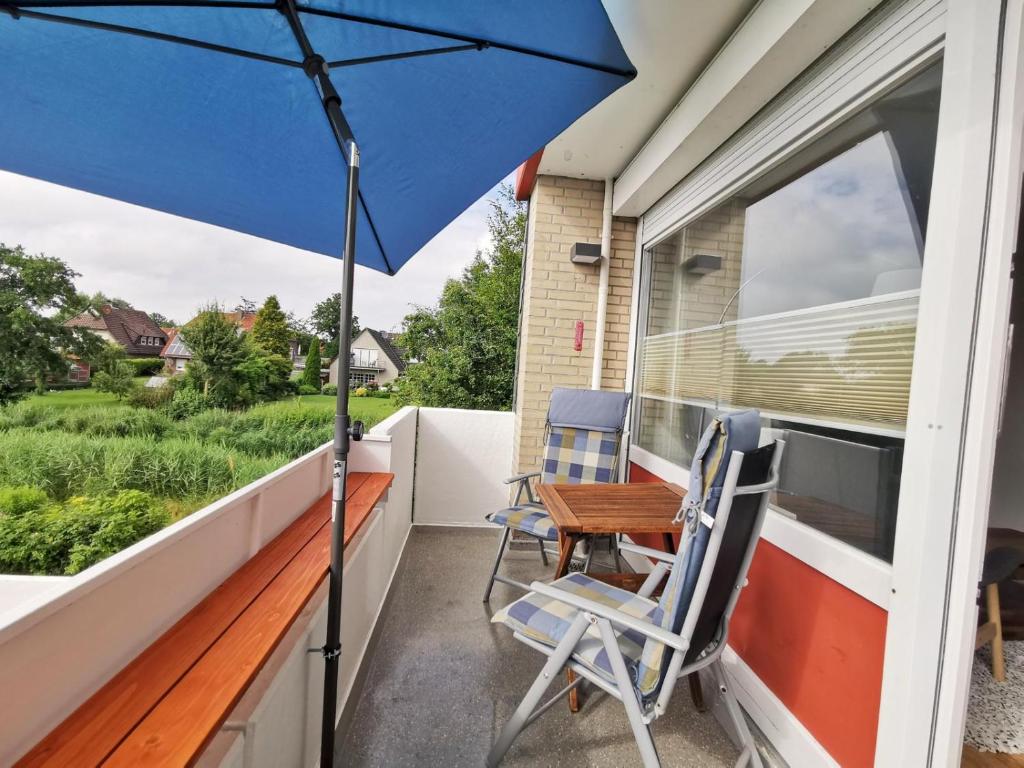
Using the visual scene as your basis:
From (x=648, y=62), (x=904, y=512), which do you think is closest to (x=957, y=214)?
(x=904, y=512)

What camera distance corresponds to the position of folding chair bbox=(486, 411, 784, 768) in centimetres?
143

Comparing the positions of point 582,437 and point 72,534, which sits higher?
point 582,437

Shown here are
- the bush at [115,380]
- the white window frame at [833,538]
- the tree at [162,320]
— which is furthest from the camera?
the tree at [162,320]

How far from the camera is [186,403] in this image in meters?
16.9

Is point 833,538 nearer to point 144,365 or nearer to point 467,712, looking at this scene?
point 467,712

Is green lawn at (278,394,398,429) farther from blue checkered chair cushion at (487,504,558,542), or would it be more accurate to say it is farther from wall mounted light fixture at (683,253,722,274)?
wall mounted light fixture at (683,253,722,274)

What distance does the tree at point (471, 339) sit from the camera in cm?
905

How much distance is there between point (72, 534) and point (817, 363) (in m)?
7.97

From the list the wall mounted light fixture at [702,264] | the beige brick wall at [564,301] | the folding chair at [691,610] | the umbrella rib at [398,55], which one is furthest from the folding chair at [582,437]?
the umbrella rib at [398,55]

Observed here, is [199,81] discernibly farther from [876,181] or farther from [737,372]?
[737,372]

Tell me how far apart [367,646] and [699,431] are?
A: 2120mm

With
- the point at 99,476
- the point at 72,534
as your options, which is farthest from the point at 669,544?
the point at 99,476

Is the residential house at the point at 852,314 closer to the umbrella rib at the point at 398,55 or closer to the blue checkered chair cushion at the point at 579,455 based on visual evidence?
the blue checkered chair cushion at the point at 579,455

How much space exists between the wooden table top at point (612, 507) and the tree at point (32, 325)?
66.0 feet
